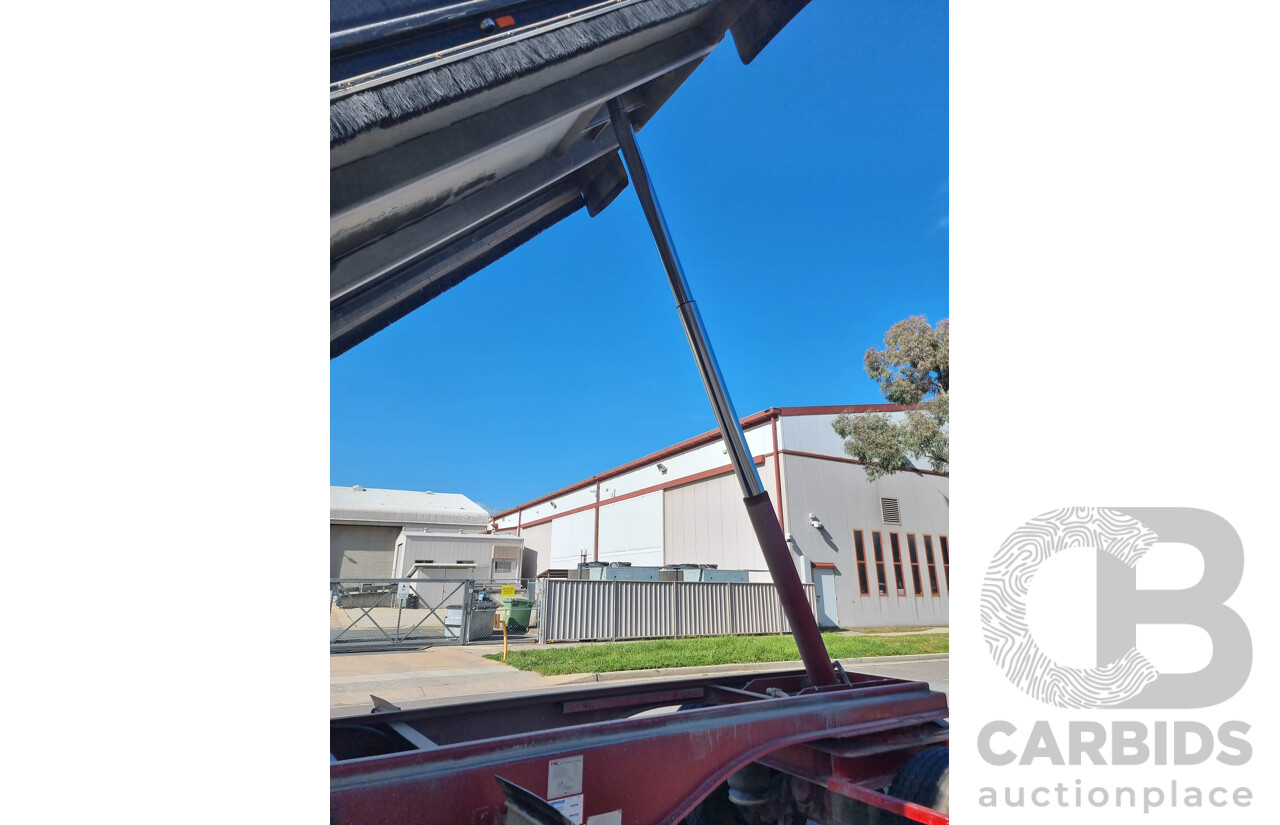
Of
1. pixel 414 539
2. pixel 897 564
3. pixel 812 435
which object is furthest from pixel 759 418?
pixel 414 539

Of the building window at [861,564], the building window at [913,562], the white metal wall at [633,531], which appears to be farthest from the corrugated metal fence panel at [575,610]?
the building window at [913,562]

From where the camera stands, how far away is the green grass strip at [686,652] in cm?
972

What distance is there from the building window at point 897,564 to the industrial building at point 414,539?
37.4 ft

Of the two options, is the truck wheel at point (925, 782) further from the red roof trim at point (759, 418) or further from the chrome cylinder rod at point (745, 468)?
the red roof trim at point (759, 418)

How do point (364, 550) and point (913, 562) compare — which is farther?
point (364, 550)

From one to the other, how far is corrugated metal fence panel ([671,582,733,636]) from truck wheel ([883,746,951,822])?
1234cm

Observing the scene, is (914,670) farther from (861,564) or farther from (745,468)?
(745,468)

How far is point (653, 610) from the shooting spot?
1425 centimetres

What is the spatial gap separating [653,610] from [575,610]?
1.79 metres

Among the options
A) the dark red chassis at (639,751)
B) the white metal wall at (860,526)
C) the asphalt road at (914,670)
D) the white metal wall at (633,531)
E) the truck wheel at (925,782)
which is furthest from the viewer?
the white metal wall at (633,531)
